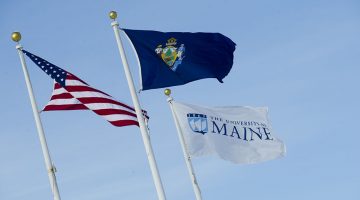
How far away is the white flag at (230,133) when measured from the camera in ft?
86.5

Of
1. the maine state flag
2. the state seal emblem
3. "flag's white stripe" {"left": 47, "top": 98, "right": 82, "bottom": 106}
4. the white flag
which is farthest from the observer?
the white flag

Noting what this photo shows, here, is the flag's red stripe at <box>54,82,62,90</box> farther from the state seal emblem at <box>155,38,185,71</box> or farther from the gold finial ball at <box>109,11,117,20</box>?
the state seal emblem at <box>155,38,185,71</box>

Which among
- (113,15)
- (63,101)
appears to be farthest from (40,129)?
(113,15)

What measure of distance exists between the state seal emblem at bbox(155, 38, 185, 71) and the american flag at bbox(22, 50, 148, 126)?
2.41 m

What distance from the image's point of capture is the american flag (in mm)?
22797

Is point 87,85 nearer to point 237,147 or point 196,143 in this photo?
point 196,143

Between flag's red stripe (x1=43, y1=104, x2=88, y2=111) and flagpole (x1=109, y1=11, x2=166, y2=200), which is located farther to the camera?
flag's red stripe (x1=43, y1=104, x2=88, y2=111)

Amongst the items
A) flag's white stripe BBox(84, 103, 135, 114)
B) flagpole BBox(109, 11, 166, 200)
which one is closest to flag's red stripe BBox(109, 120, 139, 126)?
flag's white stripe BBox(84, 103, 135, 114)

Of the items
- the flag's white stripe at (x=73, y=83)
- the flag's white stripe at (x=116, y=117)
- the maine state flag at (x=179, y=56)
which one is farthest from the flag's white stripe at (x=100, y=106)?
the maine state flag at (x=179, y=56)

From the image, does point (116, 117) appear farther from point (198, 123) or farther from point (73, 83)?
point (198, 123)

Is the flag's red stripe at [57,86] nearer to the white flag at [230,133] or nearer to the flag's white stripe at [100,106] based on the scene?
the flag's white stripe at [100,106]

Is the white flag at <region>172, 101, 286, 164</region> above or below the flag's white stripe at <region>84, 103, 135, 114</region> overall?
below

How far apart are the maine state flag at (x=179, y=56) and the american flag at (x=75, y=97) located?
1.22 metres

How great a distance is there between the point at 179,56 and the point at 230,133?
406cm
